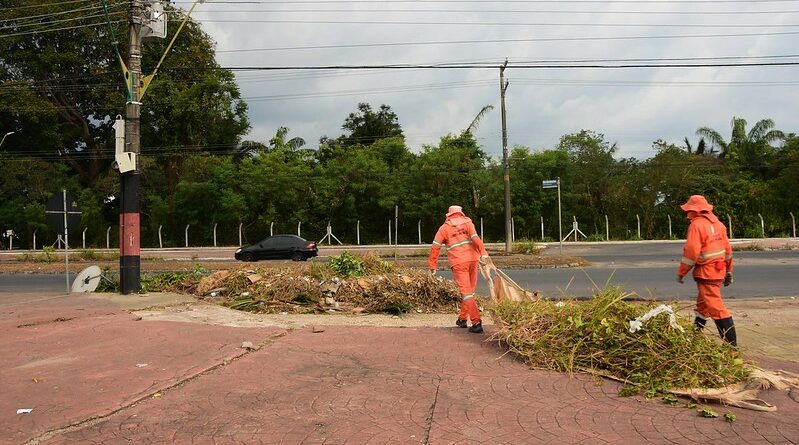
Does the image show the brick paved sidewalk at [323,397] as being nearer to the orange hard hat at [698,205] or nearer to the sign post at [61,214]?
the orange hard hat at [698,205]

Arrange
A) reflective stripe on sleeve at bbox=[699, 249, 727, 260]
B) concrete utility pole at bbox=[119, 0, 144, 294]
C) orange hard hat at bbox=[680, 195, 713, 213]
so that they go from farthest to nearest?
1. concrete utility pole at bbox=[119, 0, 144, 294]
2. orange hard hat at bbox=[680, 195, 713, 213]
3. reflective stripe on sleeve at bbox=[699, 249, 727, 260]

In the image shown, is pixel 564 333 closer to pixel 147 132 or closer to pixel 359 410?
pixel 359 410

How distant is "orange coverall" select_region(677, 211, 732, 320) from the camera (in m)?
6.14

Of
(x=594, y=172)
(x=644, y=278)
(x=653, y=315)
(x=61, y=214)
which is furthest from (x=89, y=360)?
(x=594, y=172)

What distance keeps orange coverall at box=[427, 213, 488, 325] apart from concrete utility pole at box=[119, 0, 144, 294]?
7084 mm

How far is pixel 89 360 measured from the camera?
6266 millimetres

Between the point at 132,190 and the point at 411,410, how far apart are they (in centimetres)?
943

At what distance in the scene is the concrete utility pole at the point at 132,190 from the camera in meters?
11.8

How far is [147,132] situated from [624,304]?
4058 centimetres

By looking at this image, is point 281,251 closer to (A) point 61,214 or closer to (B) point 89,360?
(A) point 61,214

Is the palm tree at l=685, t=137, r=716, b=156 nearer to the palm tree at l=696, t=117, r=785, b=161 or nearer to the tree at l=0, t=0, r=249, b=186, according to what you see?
the palm tree at l=696, t=117, r=785, b=161

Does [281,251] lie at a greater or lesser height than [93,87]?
lesser

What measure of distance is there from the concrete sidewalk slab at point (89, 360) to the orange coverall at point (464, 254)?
2.51 meters

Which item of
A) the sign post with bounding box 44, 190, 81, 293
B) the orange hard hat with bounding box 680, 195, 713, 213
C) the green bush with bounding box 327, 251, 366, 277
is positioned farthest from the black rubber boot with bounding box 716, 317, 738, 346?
the sign post with bounding box 44, 190, 81, 293
